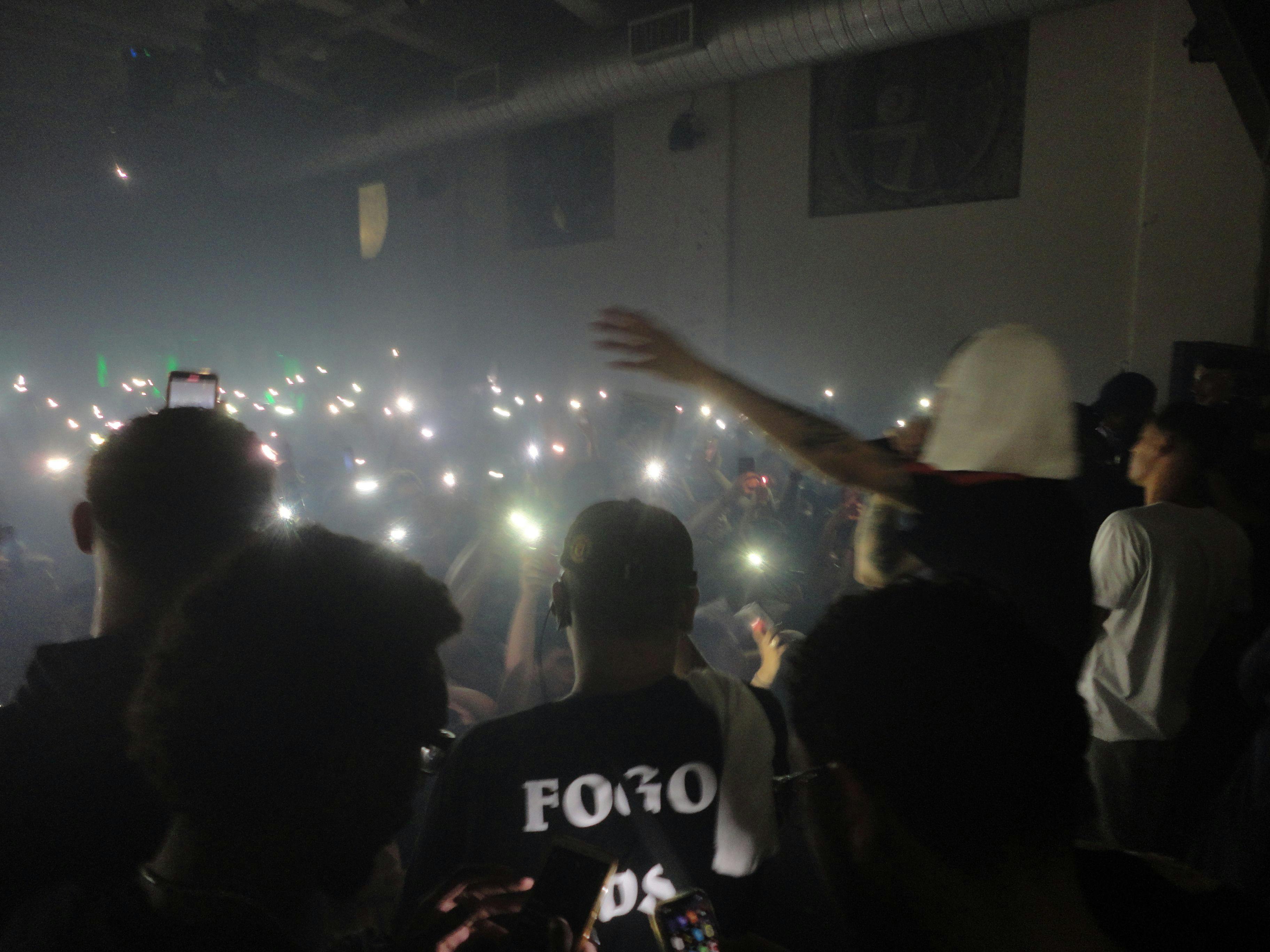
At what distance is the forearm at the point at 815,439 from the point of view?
1.17 m

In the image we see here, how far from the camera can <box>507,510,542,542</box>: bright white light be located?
3.08m

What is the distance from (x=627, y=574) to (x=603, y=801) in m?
0.40

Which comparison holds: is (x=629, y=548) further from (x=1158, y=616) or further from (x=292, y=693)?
(x=1158, y=616)

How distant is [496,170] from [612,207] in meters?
1.99

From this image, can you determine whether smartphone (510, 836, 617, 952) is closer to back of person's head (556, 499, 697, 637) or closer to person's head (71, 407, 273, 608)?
back of person's head (556, 499, 697, 637)

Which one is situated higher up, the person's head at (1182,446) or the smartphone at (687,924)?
the person's head at (1182,446)

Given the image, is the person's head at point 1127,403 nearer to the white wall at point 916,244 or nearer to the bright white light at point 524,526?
the white wall at point 916,244

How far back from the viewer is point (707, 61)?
217 inches

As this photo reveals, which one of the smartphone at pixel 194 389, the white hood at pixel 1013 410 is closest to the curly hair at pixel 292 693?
the white hood at pixel 1013 410

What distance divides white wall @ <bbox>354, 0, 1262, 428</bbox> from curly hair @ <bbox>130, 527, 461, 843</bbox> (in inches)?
223

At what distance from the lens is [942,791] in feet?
2.02

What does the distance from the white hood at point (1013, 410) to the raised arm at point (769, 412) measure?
0.58 feet

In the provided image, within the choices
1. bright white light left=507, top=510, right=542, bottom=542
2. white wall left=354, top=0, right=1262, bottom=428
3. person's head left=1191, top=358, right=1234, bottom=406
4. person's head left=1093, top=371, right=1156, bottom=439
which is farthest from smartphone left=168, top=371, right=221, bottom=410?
white wall left=354, top=0, right=1262, bottom=428

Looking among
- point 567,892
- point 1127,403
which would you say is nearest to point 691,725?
point 567,892
